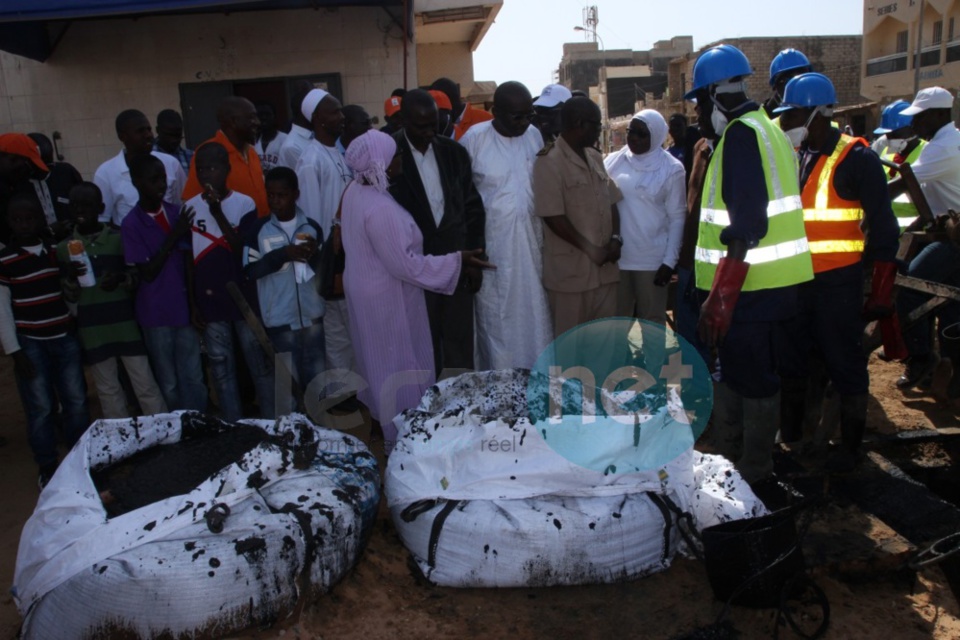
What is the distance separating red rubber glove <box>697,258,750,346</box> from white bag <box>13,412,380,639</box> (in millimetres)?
1636

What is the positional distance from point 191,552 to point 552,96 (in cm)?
408

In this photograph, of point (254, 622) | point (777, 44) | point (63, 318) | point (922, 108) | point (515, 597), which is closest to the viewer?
point (254, 622)

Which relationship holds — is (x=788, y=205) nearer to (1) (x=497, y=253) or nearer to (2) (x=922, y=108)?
(1) (x=497, y=253)

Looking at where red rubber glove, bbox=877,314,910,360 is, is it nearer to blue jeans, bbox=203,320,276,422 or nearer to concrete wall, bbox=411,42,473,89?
blue jeans, bbox=203,320,276,422

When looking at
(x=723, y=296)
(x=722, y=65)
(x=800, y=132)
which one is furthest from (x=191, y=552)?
(x=800, y=132)

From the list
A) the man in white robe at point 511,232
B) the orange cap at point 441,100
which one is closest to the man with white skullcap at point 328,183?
the man in white robe at point 511,232

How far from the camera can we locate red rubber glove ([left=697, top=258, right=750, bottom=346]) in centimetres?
312

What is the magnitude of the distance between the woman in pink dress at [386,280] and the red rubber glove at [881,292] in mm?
1948

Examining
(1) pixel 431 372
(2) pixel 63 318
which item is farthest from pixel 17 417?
(1) pixel 431 372

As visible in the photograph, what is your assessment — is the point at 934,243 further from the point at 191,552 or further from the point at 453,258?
the point at 191,552

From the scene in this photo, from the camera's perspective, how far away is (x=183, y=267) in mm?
4035

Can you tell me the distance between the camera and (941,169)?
501cm

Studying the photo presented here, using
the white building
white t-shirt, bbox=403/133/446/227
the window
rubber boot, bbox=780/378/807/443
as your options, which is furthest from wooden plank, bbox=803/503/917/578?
the window

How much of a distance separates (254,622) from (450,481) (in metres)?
0.86
